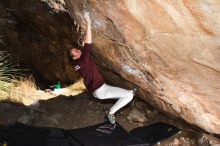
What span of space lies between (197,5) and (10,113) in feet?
14.0

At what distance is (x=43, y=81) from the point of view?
36.2ft

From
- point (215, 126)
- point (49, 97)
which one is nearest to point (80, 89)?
point (49, 97)

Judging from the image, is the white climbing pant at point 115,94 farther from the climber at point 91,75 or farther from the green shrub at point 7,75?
the green shrub at point 7,75

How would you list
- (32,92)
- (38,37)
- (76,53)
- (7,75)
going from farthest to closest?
(38,37), (7,75), (32,92), (76,53)

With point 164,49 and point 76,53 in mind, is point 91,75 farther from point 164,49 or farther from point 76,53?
point 164,49

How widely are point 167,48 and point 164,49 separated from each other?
6 cm

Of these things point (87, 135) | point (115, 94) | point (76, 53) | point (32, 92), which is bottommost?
point (32, 92)

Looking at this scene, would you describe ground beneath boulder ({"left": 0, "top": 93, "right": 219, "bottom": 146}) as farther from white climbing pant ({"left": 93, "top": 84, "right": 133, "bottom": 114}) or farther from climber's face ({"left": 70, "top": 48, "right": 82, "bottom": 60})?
climber's face ({"left": 70, "top": 48, "right": 82, "bottom": 60})

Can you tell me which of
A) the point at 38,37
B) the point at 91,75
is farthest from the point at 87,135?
the point at 38,37

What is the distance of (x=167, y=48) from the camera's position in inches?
236

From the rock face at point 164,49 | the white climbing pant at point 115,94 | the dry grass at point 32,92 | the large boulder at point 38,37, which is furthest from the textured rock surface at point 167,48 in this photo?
the large boulder at point 38,37

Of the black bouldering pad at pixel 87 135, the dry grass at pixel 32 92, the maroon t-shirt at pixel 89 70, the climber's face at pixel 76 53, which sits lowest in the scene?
the dry grass at pixel 32 92

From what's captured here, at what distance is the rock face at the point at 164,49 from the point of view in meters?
5.53

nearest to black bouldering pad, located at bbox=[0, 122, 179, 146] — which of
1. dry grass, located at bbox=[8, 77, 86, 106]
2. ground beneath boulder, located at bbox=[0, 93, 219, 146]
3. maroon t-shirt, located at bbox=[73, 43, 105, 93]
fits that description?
ground beneath boulder, located at bbox=[0, 93, 219, 146]
